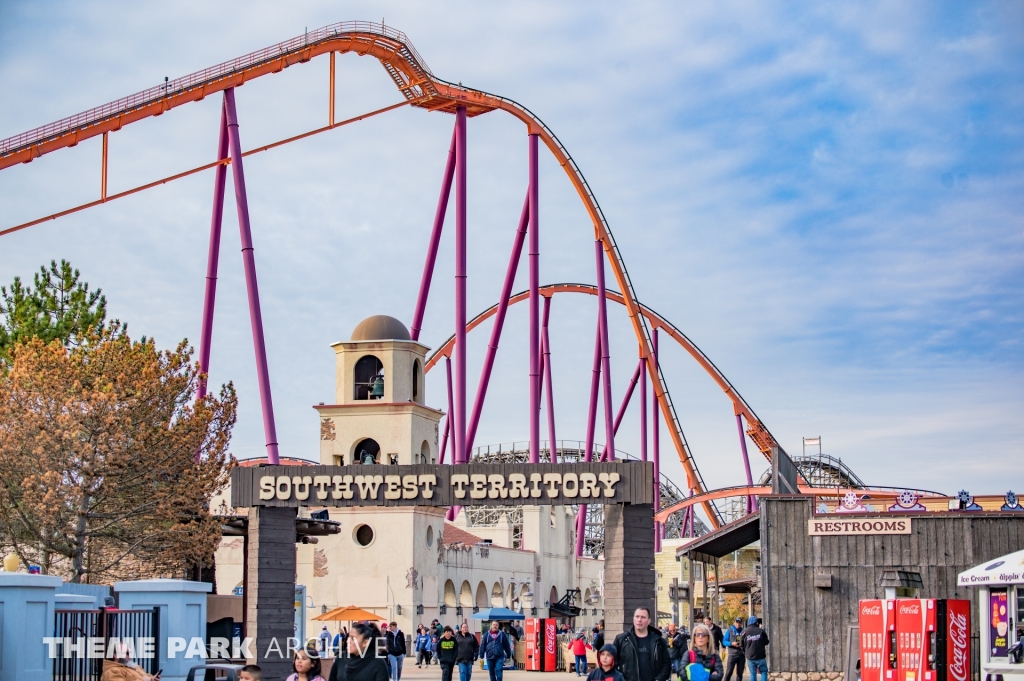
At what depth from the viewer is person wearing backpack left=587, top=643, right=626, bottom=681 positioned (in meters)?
9.22

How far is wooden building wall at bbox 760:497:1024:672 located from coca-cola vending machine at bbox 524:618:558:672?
8.31 meters

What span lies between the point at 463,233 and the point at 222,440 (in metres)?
8.24

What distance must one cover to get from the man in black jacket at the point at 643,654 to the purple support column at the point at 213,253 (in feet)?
70.4

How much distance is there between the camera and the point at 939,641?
648 inches

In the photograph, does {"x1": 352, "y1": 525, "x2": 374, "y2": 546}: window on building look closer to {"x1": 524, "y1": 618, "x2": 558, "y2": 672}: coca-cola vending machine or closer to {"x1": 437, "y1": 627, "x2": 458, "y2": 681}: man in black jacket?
{"x1": 524, "y1": 618, "x2": 558, "y2": 672}: coca-cola vending machine

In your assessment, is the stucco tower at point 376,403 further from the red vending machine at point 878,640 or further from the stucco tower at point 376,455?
the red vending machine at point 878,640

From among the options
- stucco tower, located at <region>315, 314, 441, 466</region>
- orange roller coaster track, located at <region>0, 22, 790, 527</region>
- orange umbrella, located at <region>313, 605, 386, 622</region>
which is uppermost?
orange roller coaster track, located at <region>0, 22, 790, 527</region>

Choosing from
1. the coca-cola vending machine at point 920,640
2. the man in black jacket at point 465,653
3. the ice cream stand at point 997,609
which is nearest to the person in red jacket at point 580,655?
the man in black jacket at point 465,653

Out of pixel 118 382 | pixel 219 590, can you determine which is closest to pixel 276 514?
pixel 118 382

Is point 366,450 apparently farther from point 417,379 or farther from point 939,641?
point 939,641

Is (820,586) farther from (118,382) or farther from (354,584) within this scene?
(354,584)

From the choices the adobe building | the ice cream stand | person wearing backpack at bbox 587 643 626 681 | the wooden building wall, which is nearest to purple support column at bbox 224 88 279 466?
the adobe building

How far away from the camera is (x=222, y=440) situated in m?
28.2

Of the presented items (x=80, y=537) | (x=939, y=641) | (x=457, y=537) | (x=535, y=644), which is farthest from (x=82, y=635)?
(x=457, y=537)
